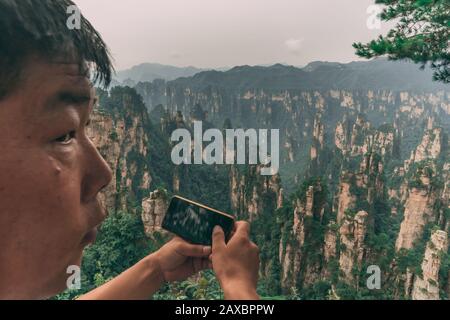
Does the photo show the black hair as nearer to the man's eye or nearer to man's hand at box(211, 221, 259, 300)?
the man's eye

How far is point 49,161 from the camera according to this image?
3.76 ft

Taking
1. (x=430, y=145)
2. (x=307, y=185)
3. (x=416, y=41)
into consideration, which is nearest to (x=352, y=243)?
(x=307, y=185)

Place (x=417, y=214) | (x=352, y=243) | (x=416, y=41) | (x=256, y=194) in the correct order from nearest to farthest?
1. (x=416, y=41)
2. (x=352, y=243)
3. (x=417, y=214)
4. (x=256, y=194)

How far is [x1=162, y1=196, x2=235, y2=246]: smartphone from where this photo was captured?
133 cm

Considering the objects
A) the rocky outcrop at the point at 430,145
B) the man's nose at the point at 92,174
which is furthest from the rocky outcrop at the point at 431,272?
the rocky outcrop at the point at 430,145

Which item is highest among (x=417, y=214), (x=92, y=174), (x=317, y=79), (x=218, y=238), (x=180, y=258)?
(x=317, y=79)

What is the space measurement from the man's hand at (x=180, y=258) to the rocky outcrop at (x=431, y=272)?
8666 mm

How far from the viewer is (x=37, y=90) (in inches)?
43.4

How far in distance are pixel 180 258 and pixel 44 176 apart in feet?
1.81

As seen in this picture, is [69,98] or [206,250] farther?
[206,250]

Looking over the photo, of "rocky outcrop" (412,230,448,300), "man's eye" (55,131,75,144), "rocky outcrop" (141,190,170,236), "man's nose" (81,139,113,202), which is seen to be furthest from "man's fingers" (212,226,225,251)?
"rocky outcrop" (412,230,448,300)

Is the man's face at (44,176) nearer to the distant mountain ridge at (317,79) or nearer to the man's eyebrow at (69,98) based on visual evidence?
the man's eyebrow at (69,98)

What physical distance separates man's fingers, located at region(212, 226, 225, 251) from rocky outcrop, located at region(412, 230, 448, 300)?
8753mm

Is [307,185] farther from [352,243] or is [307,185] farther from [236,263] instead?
[236,263]
